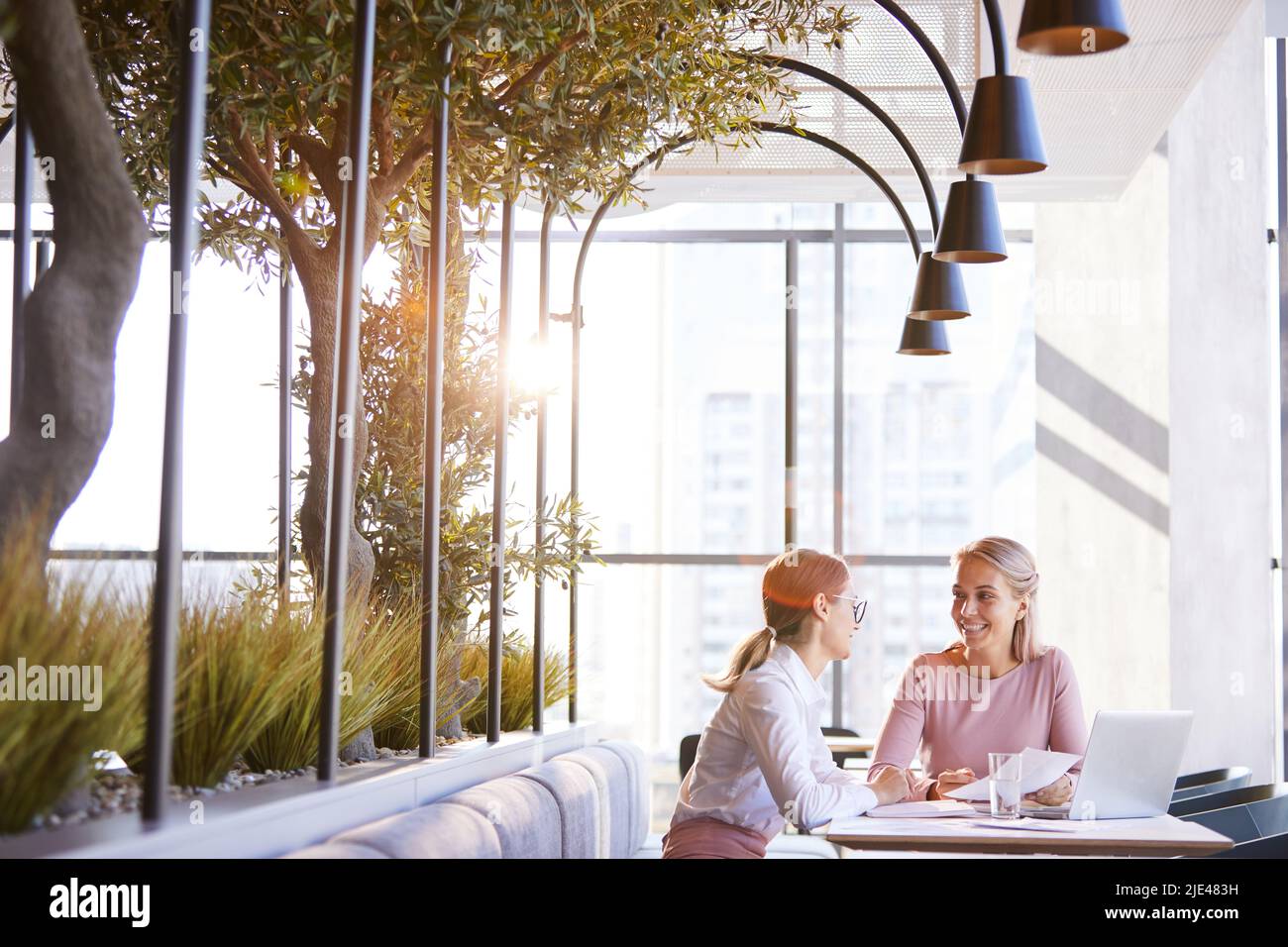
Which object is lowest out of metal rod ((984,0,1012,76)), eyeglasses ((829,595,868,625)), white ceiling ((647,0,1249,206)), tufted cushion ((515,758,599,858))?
tufted cushion ((515,758,599,858))

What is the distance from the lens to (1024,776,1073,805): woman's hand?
310 centimetres

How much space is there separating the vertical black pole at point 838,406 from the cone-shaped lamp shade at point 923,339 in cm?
340

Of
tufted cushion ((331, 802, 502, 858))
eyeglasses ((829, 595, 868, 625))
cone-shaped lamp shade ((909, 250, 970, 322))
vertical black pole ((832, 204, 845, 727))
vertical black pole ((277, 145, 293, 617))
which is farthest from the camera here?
vertical black pole ((832, 204, 845, 727))

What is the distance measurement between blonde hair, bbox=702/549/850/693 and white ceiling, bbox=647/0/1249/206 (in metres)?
2.47

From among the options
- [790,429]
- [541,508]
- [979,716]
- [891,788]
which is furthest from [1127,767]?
[790,429]

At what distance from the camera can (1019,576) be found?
3.66m

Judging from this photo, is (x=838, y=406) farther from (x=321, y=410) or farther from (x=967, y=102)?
(x=321, y=410)

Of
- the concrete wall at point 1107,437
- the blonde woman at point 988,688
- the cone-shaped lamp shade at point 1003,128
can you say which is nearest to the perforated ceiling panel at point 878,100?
the concrete wall at point 1107,437

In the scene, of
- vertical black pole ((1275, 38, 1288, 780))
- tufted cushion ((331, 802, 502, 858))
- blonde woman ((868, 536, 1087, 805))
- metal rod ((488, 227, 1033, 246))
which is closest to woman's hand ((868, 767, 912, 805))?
blonde woman ((868, 536, 1087, 805))

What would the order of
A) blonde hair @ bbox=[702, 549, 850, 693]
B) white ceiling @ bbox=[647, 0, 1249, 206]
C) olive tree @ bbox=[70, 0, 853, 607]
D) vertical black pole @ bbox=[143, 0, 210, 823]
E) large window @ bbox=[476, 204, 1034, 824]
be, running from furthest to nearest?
large window @ bbox=[476, 204, 1034, 824] → white ceiling @ bbox=[647, 0, 1249, 206] → blonde hair @ bbox=[702, 549, 850, 693] → olive tree @ bbox=[70, 0, 853, 607] → vertical black pole @ bbox=[143, 0, 210, 823]

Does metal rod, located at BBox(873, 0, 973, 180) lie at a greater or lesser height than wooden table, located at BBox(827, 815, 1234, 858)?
greater

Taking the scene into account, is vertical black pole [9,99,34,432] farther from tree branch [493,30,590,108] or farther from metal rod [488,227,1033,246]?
metal rod [488,227,1033,246]
